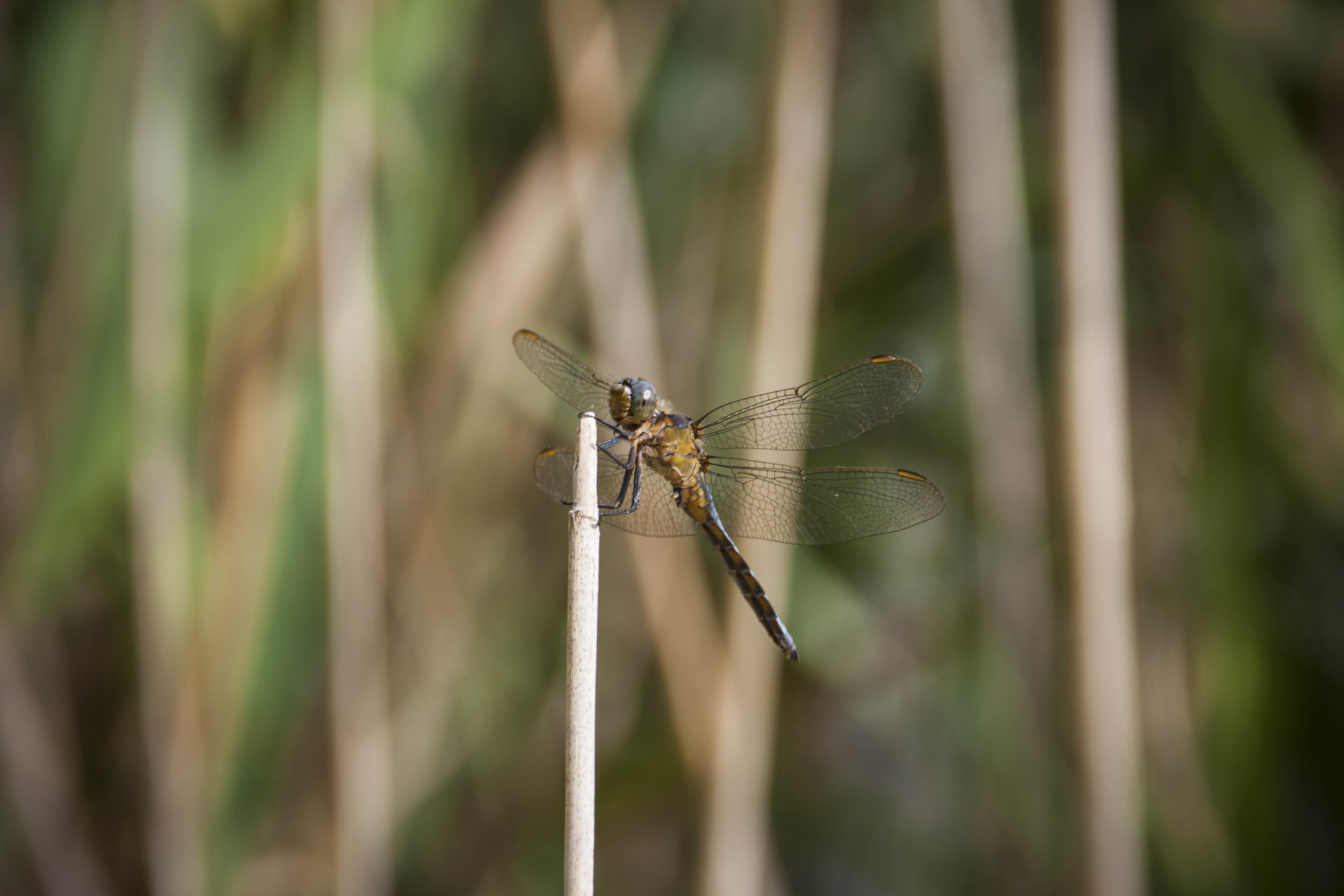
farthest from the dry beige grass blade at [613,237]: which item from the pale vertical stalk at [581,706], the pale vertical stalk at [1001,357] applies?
the pale vertical stalk at [581,706]

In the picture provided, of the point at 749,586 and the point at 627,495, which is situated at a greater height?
the point at 627,495

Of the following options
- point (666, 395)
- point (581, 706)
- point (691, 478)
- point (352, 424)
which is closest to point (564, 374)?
point (691, 478)

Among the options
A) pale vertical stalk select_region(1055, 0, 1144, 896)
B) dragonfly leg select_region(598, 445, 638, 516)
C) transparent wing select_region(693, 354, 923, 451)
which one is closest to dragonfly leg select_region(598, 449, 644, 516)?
dragonfly leg select_region(598, 445, 638, 516)

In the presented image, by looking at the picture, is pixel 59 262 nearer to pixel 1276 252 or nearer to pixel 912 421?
pixel 912 421

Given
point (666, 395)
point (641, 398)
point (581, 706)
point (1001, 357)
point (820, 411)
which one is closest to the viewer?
point (581, 706)

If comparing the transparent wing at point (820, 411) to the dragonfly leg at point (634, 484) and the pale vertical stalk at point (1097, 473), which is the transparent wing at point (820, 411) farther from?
the pale vertical stalk at point (1097, 473)

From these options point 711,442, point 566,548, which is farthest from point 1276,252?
point 566,548

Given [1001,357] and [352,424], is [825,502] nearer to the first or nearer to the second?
[1001,357]
